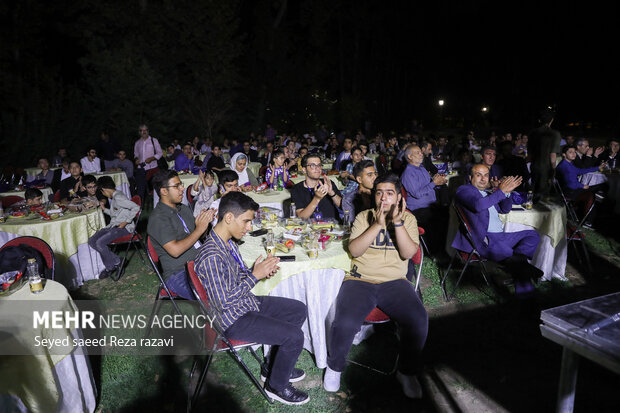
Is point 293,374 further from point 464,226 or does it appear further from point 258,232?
point 464,226

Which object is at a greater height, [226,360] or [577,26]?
[577,26]

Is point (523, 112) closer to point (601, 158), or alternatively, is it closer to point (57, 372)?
point (601, 158)

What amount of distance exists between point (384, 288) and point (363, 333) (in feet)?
2.39

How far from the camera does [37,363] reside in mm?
2561

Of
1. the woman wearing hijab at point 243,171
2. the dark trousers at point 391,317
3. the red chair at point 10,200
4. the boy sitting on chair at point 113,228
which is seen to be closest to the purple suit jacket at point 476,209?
the dark trousers at point 391,317

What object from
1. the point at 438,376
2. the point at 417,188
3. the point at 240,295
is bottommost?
the point at 438,376

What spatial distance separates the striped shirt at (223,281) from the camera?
9.41 ft

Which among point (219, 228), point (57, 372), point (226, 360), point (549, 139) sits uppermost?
point (549, 139)

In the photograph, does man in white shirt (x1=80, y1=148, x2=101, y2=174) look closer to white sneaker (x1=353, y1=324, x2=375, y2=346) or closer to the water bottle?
the water bottle

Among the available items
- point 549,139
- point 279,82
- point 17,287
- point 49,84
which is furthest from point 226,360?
point 279,82

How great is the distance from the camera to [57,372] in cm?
272

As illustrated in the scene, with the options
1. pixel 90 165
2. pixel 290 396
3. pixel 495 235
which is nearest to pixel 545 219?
pixel 495 235

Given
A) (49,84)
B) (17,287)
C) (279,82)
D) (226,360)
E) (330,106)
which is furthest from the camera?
(330,106)

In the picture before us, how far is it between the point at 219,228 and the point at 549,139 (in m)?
6.08
